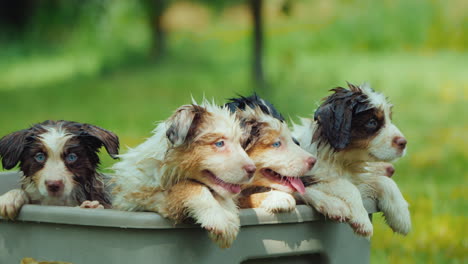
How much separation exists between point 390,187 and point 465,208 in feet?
10.4

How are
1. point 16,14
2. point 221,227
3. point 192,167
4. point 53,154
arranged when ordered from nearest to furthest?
point 221,227
point 192,167
point 53,154
point 16,14

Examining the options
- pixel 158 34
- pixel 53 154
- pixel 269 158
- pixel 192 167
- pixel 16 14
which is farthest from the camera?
pixel 16 14

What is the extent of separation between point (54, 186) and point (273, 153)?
0.81 metres

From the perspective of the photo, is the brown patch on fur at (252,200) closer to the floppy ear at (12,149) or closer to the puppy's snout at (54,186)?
the puppy's snout at (54,186)

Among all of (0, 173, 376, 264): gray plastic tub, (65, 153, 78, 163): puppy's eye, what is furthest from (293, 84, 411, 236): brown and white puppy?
(65, 153, 78, 163): puppy's eye

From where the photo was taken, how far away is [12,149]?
116 inches

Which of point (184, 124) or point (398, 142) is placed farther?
point (398, 142)

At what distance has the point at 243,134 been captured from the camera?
2736mm

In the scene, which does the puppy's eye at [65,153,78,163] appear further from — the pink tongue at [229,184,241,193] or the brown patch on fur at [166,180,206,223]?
the pink tongue at [229,184,241,193]

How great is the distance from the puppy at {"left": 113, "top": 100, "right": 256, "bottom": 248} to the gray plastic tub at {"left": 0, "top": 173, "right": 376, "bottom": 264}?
0.25ft

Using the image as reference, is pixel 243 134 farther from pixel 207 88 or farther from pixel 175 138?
pixel 207 88

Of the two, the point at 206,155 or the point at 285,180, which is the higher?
the point at 206,155

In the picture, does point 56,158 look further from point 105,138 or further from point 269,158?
point 269,158

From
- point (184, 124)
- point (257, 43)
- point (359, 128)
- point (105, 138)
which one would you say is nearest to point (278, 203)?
point (184, 124)
